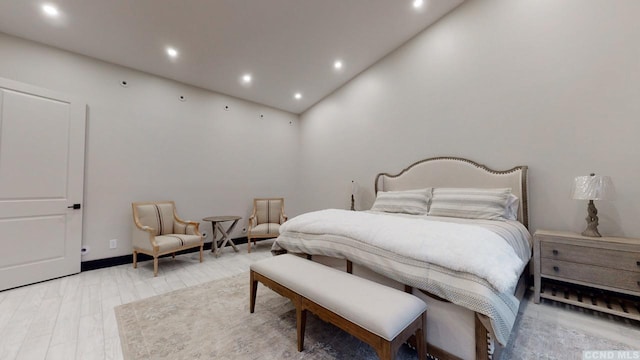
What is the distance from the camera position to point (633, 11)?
2199 mm

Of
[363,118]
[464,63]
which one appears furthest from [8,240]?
[464,63]

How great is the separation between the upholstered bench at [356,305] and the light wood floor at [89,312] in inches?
50.9

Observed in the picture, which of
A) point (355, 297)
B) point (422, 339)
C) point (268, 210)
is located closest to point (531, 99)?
point (422, 339)

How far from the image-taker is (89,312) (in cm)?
222

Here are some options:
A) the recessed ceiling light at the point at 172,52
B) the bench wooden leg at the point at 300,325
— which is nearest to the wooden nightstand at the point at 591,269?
the bench wooden leg at the point at 300,325

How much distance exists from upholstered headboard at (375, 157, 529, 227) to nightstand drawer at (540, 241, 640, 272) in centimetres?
49

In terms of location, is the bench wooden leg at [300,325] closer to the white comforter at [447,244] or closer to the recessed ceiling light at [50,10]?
the white comforter at [447,244]

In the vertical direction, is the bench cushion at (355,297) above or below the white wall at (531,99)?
below

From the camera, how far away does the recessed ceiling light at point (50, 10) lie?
2.55m

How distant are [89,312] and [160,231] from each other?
162cm

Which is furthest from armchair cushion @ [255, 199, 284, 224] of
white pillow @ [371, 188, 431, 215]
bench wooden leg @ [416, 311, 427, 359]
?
bench wooden leg @ [416, 311, 427, 359]

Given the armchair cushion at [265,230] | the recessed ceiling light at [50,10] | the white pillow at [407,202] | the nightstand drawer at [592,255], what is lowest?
the armchair cushion at [265,230]

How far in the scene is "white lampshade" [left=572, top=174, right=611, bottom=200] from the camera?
2094 millimetres

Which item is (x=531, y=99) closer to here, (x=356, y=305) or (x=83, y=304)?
(x=356, y=305)
